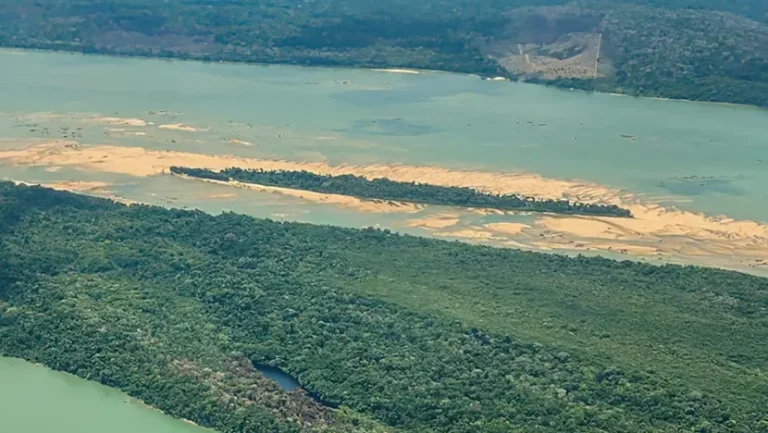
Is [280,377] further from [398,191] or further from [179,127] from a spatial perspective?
[179,127]

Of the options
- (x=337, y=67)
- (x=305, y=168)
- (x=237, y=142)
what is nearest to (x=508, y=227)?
(x=305, y=168)

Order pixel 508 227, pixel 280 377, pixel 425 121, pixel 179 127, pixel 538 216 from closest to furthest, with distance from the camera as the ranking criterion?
pixel 280 377, pixel 508 227, pixel 538 216, pixel 179 127, pixel 425 121

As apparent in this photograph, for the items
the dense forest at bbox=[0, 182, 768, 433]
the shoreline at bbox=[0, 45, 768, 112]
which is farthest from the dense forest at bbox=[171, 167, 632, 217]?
the shoreline at bbox=[0, 45, 768, 112]

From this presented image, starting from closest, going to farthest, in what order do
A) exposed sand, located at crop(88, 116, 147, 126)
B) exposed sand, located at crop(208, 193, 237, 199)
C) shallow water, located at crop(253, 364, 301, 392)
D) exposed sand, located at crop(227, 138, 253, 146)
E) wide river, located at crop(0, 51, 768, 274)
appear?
shallow water, located at crop(253, 364, 301, 392)
wide river, located at crop(0, 51, 768, 274)
exposed sand, located at crop(208, 193, 237, 199)
exposed sand, located at crop(227, 138, 253, 146)
exposed sand, located at crop(88, 116, 147, 126)

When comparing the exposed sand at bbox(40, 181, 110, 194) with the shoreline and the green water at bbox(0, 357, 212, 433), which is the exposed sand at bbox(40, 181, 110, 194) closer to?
the green water at bbox(0, 357, 212, 433)

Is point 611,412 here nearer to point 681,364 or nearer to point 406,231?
point 681,364
